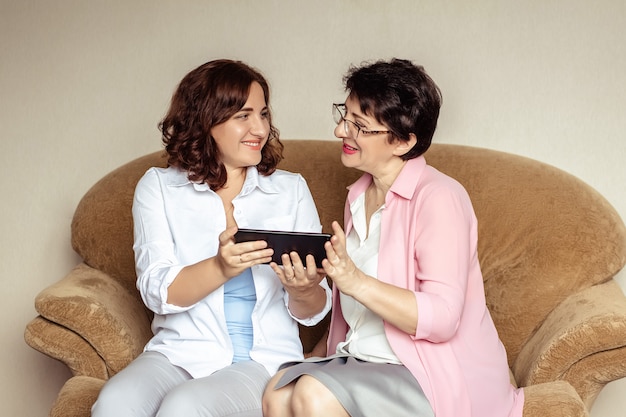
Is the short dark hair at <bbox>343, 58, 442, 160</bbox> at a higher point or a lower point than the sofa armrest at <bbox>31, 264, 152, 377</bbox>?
higher

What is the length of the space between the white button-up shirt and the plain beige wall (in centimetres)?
97

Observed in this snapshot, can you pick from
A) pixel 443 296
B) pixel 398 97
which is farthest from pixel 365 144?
pixel 443 296

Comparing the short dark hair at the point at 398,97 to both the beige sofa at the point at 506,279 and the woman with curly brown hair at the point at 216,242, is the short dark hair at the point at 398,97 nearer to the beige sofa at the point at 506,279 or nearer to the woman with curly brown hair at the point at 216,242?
the woman with curly brown hair at the point at 216,242

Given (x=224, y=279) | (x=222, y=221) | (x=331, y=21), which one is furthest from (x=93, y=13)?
(x=224, y=279)

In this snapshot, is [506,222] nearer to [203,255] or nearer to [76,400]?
[203,255]

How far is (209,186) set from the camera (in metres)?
2.53

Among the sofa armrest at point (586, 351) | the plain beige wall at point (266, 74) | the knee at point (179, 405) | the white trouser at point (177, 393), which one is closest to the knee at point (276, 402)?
the white trouser at point (177, 393)

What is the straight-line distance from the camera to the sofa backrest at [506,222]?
2.85 metres

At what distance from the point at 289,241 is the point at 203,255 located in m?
0.44

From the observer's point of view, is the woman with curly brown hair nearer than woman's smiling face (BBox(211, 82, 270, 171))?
Yes

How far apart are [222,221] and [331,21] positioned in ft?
4.08

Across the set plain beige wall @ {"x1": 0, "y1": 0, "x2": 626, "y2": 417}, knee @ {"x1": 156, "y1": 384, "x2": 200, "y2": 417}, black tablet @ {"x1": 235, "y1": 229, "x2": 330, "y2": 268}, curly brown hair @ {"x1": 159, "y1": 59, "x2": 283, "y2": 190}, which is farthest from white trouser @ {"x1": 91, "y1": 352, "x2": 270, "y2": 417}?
plain beige wall @ {"x1": 0, "y1": 0, "x2": 626, "y2": 417}

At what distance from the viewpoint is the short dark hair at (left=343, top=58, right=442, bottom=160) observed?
2289mm

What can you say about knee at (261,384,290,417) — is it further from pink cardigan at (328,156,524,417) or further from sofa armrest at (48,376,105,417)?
sofa armrest at (48,376,105,417)
